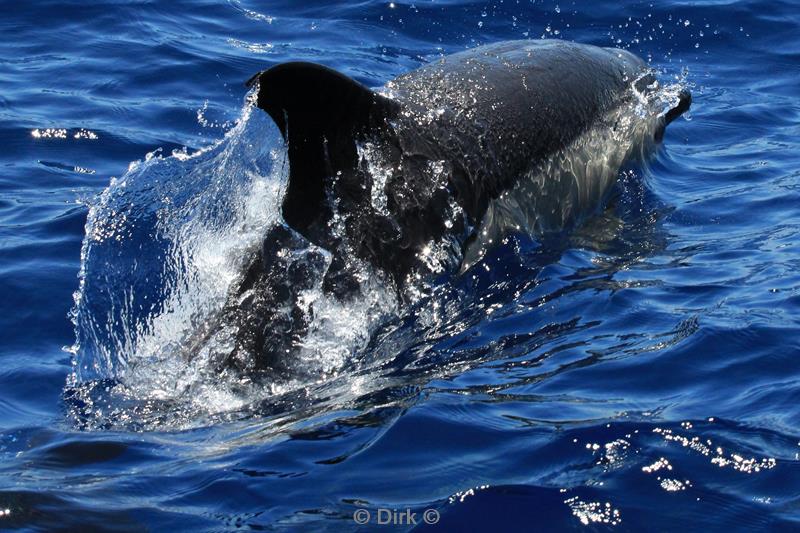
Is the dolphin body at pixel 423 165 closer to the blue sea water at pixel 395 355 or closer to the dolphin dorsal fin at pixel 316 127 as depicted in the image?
the dolphin dorsal fin at pixel 316 127

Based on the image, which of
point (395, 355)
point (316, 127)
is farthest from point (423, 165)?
point (395, 355)

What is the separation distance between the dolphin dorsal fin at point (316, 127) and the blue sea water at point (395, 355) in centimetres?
51

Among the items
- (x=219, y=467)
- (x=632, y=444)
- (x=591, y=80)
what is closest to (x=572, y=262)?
(x=591, y=80)

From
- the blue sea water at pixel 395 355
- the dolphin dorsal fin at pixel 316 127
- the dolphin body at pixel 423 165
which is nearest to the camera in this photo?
the blue sea water at pixel 395 355

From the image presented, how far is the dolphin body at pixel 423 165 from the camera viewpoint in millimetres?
6676

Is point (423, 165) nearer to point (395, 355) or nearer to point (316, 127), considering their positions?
point (316, 127)

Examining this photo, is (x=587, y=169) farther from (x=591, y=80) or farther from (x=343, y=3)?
(x=343, y=3)

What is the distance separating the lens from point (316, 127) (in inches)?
269

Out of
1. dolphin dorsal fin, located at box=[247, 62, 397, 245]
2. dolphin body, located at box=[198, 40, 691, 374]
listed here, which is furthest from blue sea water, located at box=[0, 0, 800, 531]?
dolphin dorsal fin, located at box=[247, 62, 397, 245]

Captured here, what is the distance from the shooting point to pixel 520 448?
542cm

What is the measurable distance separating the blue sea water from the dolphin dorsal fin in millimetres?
512

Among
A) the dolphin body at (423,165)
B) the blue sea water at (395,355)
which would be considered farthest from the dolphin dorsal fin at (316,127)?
the blue sea water at (395,355)

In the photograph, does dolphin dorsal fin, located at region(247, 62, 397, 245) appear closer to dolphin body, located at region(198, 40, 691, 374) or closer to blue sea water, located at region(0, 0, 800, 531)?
dolphin body, located at region(198, 40, 691, 374)

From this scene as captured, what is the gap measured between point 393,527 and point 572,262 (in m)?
3.75
